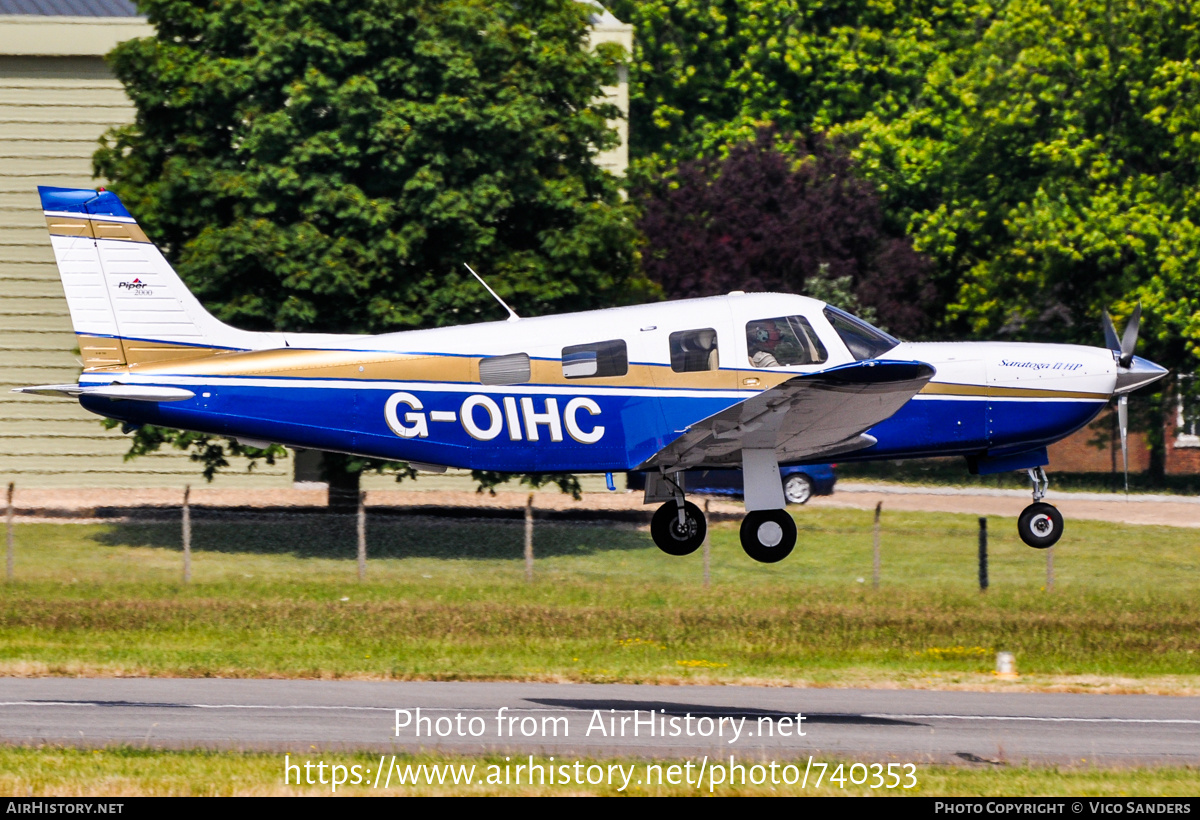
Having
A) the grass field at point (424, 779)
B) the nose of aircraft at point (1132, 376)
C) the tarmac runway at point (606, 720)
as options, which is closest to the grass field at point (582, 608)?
the tarmac runway at point (606, 720)

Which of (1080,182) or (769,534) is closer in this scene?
(769,534)

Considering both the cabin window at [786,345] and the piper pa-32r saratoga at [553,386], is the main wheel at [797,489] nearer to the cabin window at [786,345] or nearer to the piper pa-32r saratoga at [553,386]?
the piper pa-32r saratoga at [553,386]

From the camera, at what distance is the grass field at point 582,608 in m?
26.1

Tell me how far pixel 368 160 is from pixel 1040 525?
60.6ft

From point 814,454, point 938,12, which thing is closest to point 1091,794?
point 814,454

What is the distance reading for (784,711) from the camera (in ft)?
75.8

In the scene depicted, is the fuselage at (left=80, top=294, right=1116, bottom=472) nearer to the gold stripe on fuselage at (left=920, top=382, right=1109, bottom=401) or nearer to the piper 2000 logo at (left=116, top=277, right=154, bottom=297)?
the gold stripe on fuselage at (left=920, top=382, right=1109, bottom=401)

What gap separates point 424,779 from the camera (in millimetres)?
17734

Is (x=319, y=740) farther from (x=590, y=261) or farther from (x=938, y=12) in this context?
(x=938, y=12)

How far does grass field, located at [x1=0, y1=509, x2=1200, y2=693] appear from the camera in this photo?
2614cm

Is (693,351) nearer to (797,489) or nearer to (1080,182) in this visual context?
(797,489)

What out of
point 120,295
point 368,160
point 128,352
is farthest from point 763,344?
point 368,160

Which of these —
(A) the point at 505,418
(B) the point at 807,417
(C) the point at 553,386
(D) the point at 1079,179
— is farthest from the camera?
(D) the point at 1079,179

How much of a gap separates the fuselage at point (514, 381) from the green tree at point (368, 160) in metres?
13.8
